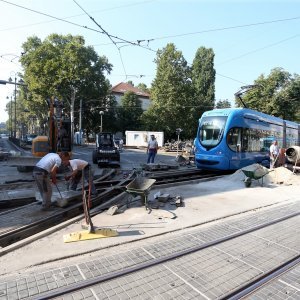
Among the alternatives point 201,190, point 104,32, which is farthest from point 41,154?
point 201,190

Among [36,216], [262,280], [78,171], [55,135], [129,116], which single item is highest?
[129,116]

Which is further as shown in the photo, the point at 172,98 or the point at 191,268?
the point at 172,98

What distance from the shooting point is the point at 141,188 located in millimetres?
8789

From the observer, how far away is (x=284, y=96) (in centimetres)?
4238

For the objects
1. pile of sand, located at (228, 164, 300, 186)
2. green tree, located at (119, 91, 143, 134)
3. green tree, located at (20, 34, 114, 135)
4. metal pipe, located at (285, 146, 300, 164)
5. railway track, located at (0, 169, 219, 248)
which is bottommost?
railway track, located at (0, 169, 219, 248)

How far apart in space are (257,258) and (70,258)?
121 inches

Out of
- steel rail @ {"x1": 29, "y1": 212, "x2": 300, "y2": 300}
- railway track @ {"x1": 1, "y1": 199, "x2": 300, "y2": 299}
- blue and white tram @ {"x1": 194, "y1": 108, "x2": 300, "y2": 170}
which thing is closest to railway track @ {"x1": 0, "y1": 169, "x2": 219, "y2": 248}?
railway track @ {"x1": 1, "y1": 199, "x2": 300, "y2": 299}

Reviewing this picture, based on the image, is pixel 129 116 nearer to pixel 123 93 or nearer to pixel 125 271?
pixel 123 93

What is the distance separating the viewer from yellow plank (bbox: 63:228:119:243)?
6143 millimetres

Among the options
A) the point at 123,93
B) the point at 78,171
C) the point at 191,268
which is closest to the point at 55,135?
the point at 78,171

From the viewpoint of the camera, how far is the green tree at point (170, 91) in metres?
50.9

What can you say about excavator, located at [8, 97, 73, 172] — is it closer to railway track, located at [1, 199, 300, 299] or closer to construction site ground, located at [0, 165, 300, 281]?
construction site ground, located at [0, 165, 300, 281]

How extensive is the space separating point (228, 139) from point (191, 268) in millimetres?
11057

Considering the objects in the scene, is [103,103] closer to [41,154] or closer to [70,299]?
[41,154]
